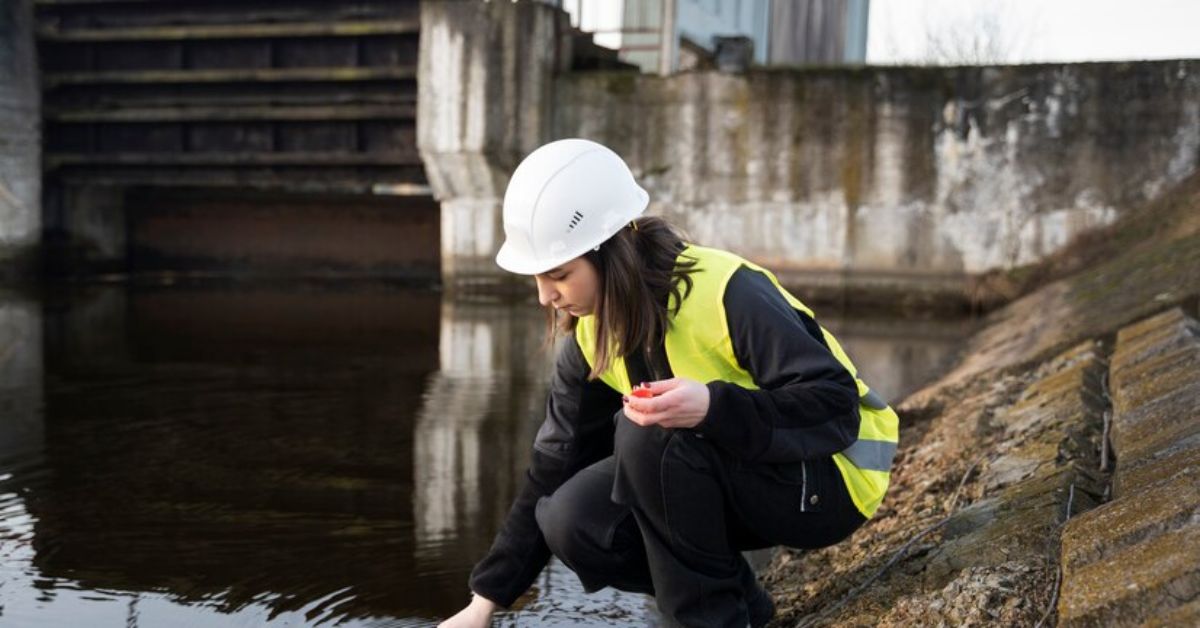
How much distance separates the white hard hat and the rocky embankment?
88cm

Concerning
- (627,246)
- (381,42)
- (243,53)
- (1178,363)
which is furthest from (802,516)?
(243,53)

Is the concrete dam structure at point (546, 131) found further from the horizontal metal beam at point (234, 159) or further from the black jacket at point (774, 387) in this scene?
the black jacket at point (774, 387)

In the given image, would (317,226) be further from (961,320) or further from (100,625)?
(100,625)

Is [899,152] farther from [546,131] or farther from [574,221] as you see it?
[574,221]

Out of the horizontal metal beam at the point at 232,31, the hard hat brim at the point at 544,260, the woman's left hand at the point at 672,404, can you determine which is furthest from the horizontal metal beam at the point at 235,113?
the woman's left hand at the point at 672,404

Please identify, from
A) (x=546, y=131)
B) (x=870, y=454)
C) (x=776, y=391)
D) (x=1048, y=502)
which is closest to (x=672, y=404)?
(x=776, y=391)

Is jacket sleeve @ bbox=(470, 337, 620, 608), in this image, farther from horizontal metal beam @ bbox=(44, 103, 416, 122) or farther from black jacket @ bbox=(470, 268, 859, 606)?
horizontal metal beam @ bbox=(44, 103, 416, 122)

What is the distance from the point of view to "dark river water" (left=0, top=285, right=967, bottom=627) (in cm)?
315

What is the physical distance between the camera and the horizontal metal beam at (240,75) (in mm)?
12852

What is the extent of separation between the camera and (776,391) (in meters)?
2.17

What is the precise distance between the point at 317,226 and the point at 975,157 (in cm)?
819

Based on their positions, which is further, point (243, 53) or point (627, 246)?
point (243, 53)

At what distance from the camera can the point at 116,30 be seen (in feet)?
45.5

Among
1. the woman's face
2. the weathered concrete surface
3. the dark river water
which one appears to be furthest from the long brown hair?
the dark river water
